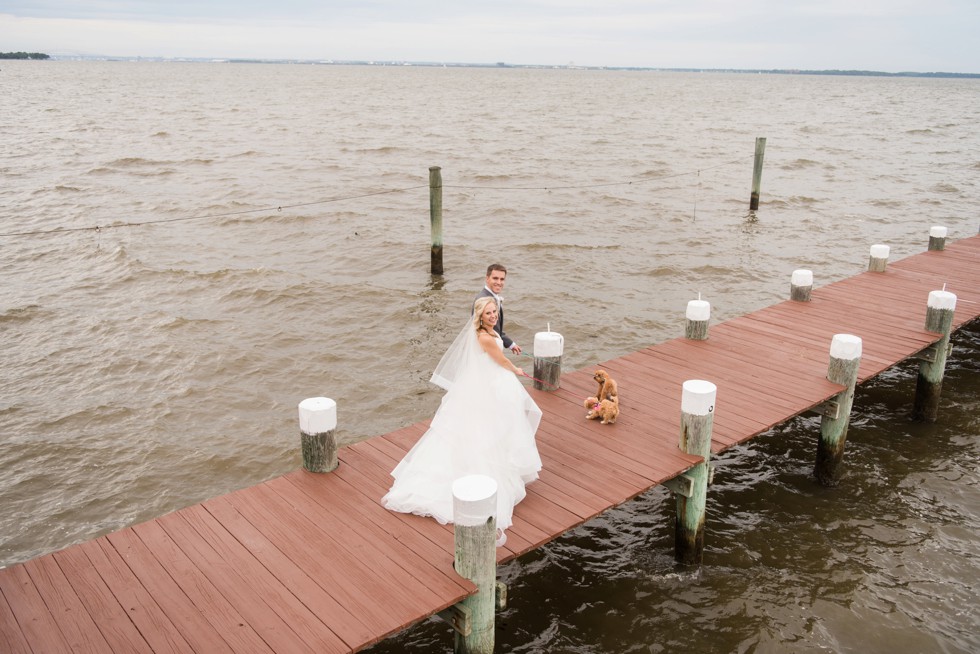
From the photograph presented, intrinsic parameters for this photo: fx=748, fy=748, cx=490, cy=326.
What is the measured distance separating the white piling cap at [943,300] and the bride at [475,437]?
763 centimetres

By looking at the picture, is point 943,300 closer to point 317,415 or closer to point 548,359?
point 548,359

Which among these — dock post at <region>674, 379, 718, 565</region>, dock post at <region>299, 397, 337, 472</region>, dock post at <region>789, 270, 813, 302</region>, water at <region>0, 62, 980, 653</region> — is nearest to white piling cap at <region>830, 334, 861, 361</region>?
water at <region>0, 62, 980, 653</region>

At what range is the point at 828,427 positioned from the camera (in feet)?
32.4

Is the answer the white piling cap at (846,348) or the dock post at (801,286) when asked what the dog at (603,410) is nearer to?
the white piling cap at (846,348)

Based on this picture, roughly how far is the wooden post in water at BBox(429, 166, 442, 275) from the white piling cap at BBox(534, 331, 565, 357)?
8635 millimetres

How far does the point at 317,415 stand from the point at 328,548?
4.68 ft

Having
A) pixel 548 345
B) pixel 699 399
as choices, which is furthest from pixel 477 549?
pixel 548 345

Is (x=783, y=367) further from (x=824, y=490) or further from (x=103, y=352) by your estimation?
(x=103, y=352)

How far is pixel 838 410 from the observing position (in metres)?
9.71

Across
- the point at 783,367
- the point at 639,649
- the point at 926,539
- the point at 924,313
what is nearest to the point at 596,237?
the point at 924,313

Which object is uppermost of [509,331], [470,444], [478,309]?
[478,309]

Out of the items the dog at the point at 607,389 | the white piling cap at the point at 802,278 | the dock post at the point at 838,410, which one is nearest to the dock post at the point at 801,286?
the white piling cap at the point at 802,278

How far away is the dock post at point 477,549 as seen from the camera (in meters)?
5.77

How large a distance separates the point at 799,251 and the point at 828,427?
13556 mm
